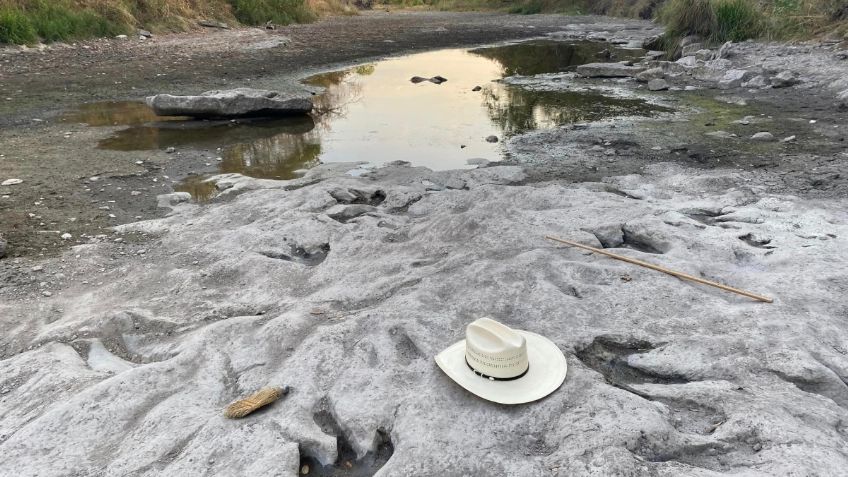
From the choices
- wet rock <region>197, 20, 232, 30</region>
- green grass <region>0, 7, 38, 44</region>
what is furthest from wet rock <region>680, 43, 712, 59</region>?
green grass <region>0, 7, 38, 44</region>

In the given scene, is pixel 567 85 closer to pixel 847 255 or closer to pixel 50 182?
pixel 847 255

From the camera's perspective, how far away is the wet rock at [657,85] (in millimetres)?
11977

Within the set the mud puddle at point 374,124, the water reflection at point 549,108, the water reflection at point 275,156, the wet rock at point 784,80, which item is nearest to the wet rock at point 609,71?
the mud puddle at point 374,124

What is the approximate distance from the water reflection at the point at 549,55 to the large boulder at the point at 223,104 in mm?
7423

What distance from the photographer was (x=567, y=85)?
13109 mm

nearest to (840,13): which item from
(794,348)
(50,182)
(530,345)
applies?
(794,348)

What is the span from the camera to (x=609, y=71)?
14.2 metres

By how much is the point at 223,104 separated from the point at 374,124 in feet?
8.83

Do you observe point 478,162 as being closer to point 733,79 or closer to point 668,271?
point 668,271

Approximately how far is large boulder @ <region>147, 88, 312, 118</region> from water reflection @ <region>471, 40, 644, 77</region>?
7423mm

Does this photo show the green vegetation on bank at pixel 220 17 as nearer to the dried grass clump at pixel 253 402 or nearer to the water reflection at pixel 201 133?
the water reflection at pixel 201 133

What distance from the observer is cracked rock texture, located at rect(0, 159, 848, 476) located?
94.1 inches

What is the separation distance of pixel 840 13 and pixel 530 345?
14367mm

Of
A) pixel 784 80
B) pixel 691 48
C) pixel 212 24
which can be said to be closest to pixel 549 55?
pixel 691 48
